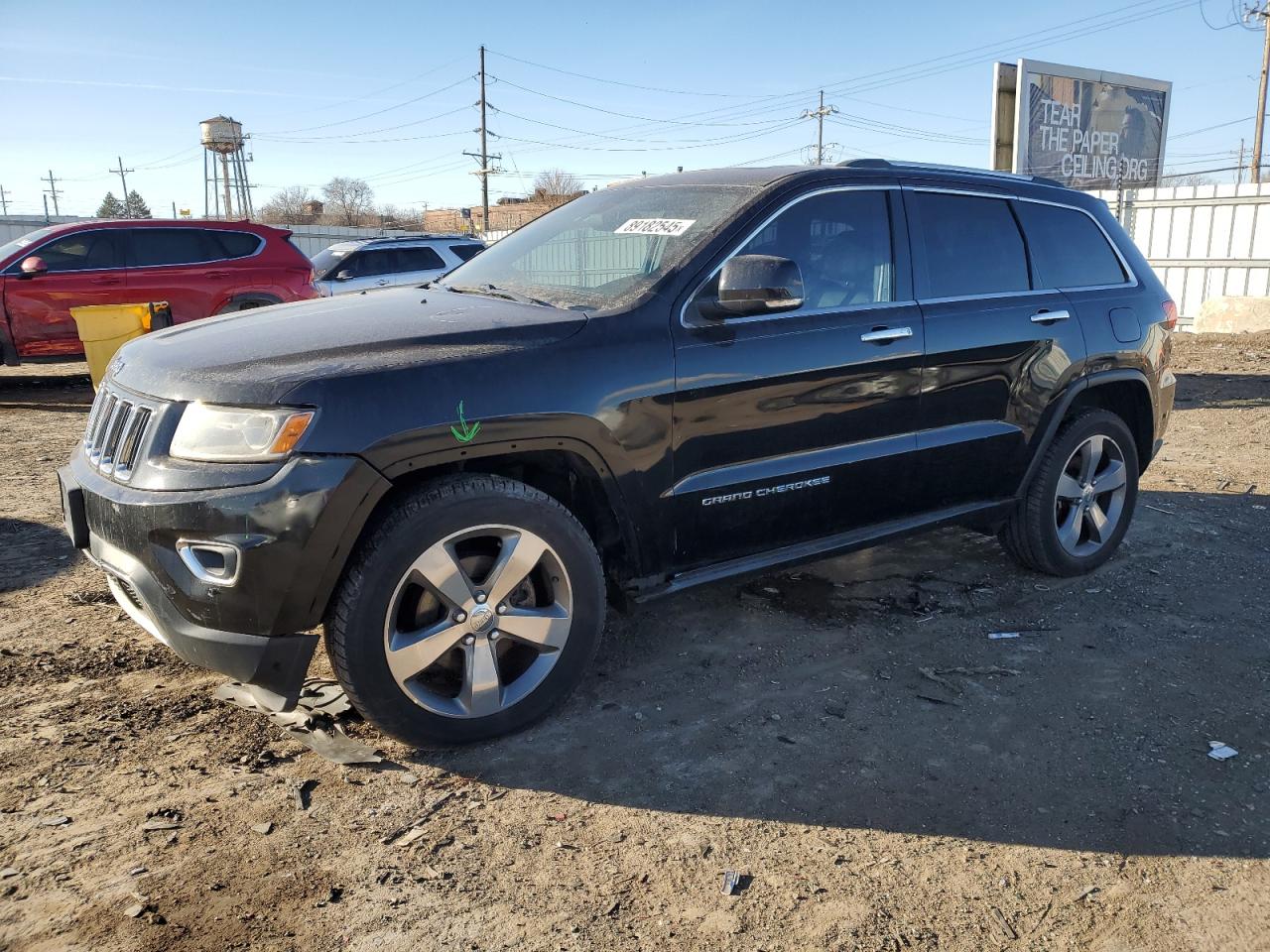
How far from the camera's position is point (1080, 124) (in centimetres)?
2333

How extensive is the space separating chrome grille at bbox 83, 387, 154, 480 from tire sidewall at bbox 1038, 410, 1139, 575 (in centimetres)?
389

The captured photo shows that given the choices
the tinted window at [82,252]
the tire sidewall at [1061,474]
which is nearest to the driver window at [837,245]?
the tire sidewall at [1061,474]

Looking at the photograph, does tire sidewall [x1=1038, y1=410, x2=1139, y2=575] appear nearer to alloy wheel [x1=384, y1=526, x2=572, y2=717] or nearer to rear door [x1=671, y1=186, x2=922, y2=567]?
rear door [x1=671, y1=186, x2=922, y2=567]

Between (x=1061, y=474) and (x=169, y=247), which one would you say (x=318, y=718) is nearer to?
(x=1061, y=474)

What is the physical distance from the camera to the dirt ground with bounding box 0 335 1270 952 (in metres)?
2.45

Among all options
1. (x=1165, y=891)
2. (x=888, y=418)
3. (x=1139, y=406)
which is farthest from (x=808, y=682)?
(x=1139, y=406)

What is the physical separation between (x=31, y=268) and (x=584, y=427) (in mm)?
9771

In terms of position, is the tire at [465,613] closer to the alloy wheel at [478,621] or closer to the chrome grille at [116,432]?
the alloy wheel at [478,621]

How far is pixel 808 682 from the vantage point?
373 centimetres

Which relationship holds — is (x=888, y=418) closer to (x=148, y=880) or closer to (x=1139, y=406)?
(x=1139, y=406)

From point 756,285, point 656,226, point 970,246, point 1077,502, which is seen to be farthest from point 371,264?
point 756,285

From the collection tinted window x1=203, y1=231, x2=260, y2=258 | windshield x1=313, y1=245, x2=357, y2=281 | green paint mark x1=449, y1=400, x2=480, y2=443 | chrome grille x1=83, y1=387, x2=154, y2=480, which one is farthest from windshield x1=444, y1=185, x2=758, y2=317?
windshield x1=313, y1=245, x2=357, y2=281

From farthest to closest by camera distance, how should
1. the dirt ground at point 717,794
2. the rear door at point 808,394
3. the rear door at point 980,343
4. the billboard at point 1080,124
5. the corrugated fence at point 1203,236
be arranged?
1. the billboard at point 1080,124
2. the corrugated fence at point 1203,236
3. the rear door at point 980,343
4. the rear door at point 808,394
5. the dirt ground at point 717,794

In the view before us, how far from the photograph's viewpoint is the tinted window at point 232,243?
11.1 m
